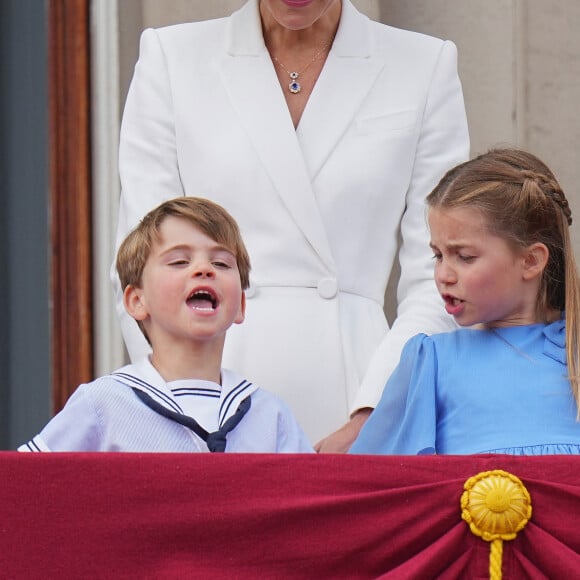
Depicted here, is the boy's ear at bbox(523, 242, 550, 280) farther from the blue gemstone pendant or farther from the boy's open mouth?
the blue gemstone pendant

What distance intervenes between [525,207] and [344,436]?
1.55 ft

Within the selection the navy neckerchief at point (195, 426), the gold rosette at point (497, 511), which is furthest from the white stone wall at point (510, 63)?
A: the gold rosette at point (497, 511)

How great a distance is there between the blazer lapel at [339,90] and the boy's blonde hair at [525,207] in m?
0.43

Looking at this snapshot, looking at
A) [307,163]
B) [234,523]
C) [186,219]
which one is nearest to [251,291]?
[307,163]

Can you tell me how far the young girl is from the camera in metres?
2.54

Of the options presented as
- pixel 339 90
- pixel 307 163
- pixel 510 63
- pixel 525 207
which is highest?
pixel 510 63

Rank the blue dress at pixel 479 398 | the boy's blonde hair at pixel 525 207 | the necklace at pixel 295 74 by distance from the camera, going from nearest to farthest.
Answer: the blue dress at pixel 479 398 < the boy's blonde hair at pixel 525 207 < the necklace at pixel 295 74

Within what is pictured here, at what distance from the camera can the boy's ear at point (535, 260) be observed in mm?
2695

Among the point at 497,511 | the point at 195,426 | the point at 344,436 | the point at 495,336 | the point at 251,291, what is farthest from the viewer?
the point at 251,291

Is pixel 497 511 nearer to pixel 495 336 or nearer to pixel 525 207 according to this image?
pixel 495 336

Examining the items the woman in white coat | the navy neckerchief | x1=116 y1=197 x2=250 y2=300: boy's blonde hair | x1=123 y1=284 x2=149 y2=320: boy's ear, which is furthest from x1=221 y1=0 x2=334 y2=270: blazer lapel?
the navy neckerchief

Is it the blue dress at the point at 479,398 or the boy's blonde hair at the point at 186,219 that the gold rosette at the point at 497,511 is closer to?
the blue dress at the point at 479,398

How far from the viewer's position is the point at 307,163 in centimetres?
315

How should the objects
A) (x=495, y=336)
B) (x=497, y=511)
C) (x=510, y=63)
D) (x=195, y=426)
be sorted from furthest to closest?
(x=510, y=63) < (x=495, y=336) < (x=195, y=426) < (x=497, y=511)
